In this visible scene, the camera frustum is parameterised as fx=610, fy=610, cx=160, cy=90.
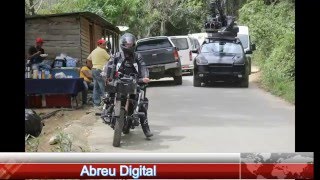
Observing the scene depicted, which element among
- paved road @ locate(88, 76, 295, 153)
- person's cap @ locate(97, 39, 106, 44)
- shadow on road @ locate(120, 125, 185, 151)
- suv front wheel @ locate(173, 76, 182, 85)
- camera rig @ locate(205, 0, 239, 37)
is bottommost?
shadow on road @ locate(120, 125, 185, 151)

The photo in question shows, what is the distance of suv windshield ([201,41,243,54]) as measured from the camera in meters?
6.46

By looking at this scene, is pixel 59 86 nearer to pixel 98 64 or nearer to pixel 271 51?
pixel 98 64

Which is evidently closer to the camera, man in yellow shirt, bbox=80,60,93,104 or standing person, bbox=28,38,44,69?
standing person, bbox=28,38,44,69

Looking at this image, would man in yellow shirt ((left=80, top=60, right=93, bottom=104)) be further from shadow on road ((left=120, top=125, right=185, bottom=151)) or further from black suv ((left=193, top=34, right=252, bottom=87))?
shadow on road ((left=120, top=125, right=185, bottom=151))

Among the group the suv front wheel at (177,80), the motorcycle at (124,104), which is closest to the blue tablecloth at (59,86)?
the motorcycle at (124,104)

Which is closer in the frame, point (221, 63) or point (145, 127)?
point (145, 127)

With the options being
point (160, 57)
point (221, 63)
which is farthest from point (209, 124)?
point (221, 63)

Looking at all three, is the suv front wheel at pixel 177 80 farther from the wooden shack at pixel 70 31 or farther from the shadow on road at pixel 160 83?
the wooden shack at pixel 70 31

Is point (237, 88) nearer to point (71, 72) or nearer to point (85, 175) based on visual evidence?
point (71, 72)

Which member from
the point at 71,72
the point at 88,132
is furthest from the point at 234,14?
the point at 71,72

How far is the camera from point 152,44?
618 cm

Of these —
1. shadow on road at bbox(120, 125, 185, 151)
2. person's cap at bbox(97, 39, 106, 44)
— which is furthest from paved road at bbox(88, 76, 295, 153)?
person's cap at bbox(97, 39, 106, 44)

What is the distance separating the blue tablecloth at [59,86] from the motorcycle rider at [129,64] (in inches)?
66.1

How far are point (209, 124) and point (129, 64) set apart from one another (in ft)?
3.48
